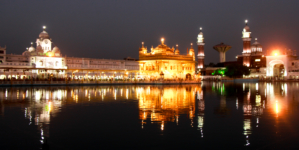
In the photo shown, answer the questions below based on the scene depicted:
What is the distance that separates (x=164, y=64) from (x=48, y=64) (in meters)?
25.4

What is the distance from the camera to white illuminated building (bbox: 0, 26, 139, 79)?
49.3 meters

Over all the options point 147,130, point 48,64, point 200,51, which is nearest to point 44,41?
point 48,64

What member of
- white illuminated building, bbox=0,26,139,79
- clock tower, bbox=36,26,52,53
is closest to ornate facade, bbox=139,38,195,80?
white illuminated building, bbox=0,26,139,79

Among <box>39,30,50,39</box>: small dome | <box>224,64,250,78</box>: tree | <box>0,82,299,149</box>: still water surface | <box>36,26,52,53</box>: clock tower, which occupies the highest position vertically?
<box>39,30,50,39</box>: small dome

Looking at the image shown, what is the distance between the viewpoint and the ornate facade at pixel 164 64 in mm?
47406

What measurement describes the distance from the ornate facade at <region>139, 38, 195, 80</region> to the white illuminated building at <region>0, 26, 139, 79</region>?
270 cm

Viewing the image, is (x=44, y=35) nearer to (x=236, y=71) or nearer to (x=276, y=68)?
(x=236, y=71)

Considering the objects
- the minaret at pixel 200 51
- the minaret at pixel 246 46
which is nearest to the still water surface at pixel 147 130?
the minaret at pixel 246 46

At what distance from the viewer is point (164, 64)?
47.9 meters

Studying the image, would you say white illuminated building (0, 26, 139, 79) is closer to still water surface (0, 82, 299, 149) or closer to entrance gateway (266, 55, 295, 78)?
still water surface (0, 82, 299, 149)

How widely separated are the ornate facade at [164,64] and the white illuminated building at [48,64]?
8.84ft

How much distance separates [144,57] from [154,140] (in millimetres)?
42055

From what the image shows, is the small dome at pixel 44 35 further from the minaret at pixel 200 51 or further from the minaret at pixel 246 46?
the minaret at pixel 246 46

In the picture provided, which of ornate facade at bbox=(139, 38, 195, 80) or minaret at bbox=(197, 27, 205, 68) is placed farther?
minaret at bbox=(197, 27, 205, 68)
